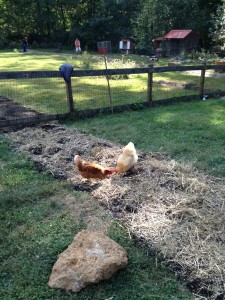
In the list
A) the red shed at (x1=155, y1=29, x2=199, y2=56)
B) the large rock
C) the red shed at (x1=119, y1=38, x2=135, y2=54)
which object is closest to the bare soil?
the large rock

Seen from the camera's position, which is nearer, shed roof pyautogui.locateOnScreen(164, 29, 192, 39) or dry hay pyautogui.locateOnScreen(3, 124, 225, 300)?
dry hay pyautogui.locateOnScreen(3, 124, 225, 300)

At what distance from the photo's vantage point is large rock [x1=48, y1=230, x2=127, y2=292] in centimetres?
259

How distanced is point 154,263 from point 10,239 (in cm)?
147

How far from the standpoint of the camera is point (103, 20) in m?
37.7

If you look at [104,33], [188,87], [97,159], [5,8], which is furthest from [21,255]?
[5,8]

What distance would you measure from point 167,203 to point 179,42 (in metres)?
28.2

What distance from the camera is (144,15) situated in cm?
3080

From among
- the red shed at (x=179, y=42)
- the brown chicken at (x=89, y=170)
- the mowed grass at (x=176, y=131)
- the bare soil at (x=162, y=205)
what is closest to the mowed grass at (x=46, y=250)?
the bare soil at (x=162, y=205)

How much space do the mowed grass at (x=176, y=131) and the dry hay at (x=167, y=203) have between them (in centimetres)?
54

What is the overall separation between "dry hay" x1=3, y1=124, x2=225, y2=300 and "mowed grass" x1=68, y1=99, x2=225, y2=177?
0.54m

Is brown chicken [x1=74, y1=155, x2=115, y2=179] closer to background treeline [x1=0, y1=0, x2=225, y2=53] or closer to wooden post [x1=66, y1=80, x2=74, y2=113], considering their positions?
wooden post [x1=66, y1=80, x2=74, y2=113]

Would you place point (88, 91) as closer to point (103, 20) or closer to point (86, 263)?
point (86, 263)

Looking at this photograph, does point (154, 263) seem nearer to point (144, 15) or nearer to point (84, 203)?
point (84, 203)

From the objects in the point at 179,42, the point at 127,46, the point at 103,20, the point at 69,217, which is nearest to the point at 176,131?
the point at 69,217
